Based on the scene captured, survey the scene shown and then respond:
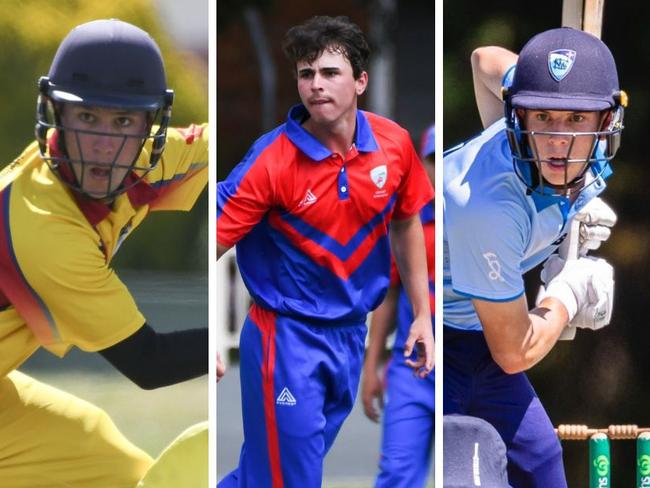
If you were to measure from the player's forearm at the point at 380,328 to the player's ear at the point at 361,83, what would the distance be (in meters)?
0.67

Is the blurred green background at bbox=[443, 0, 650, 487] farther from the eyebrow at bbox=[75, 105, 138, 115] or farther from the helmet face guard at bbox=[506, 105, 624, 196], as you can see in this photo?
the eyebrow at bbox=[75, 105, 138, 115]

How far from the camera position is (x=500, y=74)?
486 centimetres

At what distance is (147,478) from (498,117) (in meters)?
1.68

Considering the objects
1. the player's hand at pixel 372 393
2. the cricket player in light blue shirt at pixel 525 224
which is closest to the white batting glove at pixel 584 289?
the cricket player in light blue shirt at pixel 525 224

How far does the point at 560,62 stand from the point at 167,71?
1.27 metres

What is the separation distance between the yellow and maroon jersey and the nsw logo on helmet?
1.15 metres

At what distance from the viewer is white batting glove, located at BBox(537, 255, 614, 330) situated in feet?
16.1

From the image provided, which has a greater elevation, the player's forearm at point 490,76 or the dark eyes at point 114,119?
the player's forearm at point 490,76

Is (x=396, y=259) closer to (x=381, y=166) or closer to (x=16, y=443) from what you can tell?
(x=381, y=166)

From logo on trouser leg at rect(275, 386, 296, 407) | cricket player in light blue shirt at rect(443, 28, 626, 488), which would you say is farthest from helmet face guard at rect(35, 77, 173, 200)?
cricket player in light blue shirt at rect(443, 28, 626, 488)

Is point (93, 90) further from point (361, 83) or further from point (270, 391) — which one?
point (270, 391)

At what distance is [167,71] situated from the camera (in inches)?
184

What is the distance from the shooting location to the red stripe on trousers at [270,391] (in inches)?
184

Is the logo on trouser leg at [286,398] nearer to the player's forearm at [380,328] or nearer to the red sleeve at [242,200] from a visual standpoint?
the player's forearm at [380,328]
